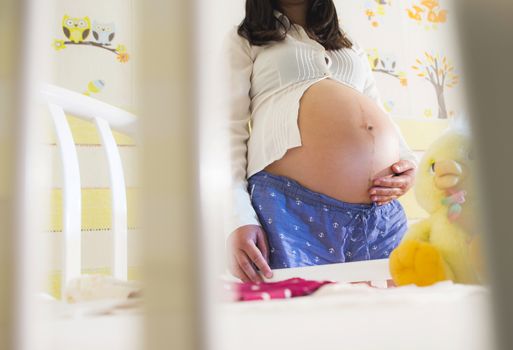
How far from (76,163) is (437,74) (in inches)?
58.5

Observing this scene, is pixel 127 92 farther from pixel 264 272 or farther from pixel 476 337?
pixel 476 337

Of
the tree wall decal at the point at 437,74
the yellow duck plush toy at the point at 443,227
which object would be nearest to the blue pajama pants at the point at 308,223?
the yellow duck plush toy at the point at 443,227

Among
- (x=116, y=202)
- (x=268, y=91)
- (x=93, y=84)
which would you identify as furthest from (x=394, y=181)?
(x=93, y=84)

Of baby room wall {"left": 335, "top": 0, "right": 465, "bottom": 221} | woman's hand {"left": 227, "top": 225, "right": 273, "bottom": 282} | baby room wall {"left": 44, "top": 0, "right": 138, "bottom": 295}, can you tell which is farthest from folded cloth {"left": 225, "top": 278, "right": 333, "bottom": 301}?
baby room wall {"left": 335, "top": 0, "right": 465, "bottom": 221}

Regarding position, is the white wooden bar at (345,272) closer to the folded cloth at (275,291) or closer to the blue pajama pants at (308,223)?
the blue pajama pants at (308,223)

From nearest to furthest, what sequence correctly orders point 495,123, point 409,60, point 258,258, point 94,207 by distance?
point 495,123 < point 258,258 < point 94,207 < point 409,60

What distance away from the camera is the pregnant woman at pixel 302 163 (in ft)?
2.83

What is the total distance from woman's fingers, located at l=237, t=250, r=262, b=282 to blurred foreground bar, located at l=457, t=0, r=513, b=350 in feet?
2.15

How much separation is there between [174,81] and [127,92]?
1443 mm

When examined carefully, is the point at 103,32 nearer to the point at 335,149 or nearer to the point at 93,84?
the point at 93,84

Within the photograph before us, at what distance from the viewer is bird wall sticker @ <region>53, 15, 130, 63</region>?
1.56 meters

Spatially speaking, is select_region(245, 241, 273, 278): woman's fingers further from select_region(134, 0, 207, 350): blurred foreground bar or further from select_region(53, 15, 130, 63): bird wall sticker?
select_region(53, 15, 130, 63): bird wall sticker

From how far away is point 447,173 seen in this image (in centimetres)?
63

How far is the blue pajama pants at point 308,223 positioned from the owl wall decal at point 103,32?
92cm
